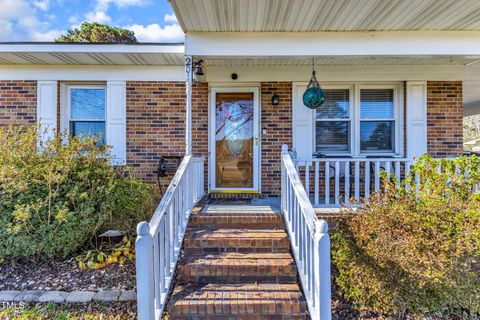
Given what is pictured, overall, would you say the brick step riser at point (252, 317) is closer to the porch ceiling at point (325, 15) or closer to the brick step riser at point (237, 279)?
the brick step riser at point (237, 279)

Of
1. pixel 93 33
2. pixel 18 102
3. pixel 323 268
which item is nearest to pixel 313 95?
pixel 323 268

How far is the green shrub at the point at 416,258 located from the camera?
308 centimetres

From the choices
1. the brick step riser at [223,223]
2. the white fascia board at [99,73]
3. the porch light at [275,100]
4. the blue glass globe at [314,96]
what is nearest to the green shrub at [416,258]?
the brick step riser at [223,223]

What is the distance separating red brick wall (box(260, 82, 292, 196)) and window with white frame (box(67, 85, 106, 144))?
3.28m

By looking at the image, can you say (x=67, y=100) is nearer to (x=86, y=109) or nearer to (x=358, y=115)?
(x=86, y=109)

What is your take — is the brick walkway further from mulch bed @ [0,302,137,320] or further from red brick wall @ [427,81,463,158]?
red brick wall @ [427,81,463,158]

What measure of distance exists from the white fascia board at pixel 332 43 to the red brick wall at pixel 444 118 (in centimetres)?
166

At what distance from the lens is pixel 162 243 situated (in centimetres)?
304

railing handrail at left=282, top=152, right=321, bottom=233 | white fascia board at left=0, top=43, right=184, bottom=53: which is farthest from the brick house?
railing handrail at left=282, top=152, right=321, bottom=233

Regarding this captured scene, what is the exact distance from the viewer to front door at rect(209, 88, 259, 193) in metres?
6.23

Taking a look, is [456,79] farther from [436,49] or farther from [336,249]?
[336,249]

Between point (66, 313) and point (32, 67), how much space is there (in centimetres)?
496

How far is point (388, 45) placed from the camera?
14.9 feet

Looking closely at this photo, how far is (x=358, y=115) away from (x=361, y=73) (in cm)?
83
